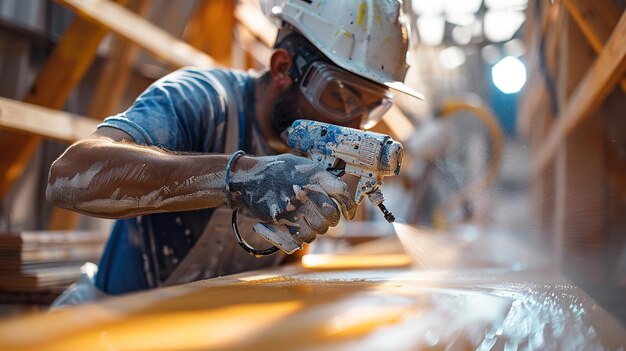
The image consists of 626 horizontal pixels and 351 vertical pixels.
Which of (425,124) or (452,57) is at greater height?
(452,57)

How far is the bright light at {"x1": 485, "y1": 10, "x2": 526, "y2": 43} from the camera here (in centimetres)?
954

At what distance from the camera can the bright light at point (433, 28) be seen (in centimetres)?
1003

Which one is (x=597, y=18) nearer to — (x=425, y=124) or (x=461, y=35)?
(x=425, y=124)

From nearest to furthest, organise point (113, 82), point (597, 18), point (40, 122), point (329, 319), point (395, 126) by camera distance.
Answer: point (329, 319), point (597, 18), point (40, 122), point (113, 82), point (395, 126)

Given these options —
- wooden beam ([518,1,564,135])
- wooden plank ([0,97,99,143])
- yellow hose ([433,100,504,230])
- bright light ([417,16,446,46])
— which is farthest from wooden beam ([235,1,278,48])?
bright light ([417,16,446,46])

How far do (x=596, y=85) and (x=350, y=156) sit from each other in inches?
47.3

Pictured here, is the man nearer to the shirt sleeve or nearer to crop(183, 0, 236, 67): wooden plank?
the shirt sleeve

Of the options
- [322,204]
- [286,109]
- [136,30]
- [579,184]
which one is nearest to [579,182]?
[579,184]

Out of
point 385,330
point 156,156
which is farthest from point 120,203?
point 385,330

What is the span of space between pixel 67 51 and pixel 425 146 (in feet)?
13.4

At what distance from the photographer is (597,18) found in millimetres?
2723

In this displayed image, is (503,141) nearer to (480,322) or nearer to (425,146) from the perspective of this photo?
(425,146)

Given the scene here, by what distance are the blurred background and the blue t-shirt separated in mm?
428

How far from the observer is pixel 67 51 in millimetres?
3492
